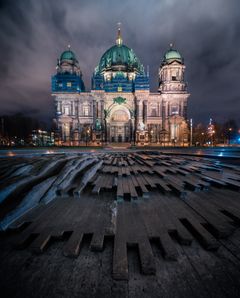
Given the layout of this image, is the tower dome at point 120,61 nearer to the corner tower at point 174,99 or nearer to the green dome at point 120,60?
the green dome at point 120,60

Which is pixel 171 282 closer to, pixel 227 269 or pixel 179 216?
pixel 227 269

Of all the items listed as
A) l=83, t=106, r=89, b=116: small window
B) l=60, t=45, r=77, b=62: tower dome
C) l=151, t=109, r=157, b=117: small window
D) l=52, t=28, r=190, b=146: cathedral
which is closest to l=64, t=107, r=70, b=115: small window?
l=52, t=28, r=190, b=146: cathedral

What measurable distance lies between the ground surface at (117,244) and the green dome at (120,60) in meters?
71.3

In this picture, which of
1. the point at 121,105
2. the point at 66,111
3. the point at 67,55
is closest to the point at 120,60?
the point at 121,105

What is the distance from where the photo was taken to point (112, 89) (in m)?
59.9

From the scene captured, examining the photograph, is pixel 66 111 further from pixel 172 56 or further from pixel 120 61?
pixel 172 56

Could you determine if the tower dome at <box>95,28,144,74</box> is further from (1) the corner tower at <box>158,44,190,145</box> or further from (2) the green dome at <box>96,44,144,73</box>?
(1) the corner tower at <box>158,44,190,145</box>

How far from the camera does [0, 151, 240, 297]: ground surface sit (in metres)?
1.59

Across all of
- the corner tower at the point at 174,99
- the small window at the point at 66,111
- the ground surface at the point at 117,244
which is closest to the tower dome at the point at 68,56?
the small window at the point at 66,111

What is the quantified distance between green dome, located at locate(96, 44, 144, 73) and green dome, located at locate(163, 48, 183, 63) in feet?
43.7

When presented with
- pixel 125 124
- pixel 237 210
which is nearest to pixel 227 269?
pixel 237 210

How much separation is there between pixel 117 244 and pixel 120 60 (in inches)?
2987

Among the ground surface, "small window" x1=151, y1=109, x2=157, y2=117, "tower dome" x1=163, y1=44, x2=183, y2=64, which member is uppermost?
"tower dome" x1=163, y1=44, x2=183, y2=64

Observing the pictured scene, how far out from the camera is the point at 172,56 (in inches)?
2377
